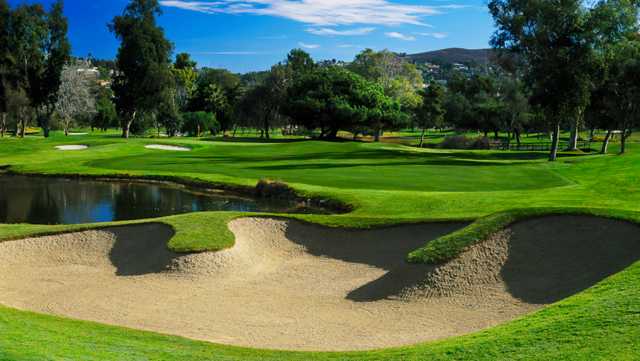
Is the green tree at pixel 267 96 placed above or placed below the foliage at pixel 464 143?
above

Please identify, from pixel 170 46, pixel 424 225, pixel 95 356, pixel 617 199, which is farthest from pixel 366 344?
pixel 170 46

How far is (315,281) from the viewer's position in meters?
15.7

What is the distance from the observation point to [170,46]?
82.9 m

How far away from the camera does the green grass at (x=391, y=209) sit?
27.5 ft

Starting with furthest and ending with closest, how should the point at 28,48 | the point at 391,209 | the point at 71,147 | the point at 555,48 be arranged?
the point at 28,48
the point at 71,147
the point at 555,48
the point at 391,209

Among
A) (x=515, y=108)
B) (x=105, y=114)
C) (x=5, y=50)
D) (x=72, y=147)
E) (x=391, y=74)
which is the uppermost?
(x=391, y=74)

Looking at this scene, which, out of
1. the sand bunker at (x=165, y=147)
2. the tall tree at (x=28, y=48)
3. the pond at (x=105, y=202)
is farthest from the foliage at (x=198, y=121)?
the pond at (x=105, y=202)

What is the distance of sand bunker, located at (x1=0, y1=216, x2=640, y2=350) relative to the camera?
39.9 ft

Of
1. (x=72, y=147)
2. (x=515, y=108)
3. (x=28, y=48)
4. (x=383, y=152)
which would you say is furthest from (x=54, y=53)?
(x=515, y=108)

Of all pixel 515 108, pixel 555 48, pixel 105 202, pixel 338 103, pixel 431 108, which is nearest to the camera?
pixel 105 202

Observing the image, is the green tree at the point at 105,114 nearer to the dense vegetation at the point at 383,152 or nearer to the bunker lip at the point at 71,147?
the dense vegetation at the point at 383,152

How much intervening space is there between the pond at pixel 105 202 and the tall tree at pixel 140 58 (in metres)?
40.2

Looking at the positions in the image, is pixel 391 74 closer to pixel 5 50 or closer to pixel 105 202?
pixel 5 50

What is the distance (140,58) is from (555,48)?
5281cm
